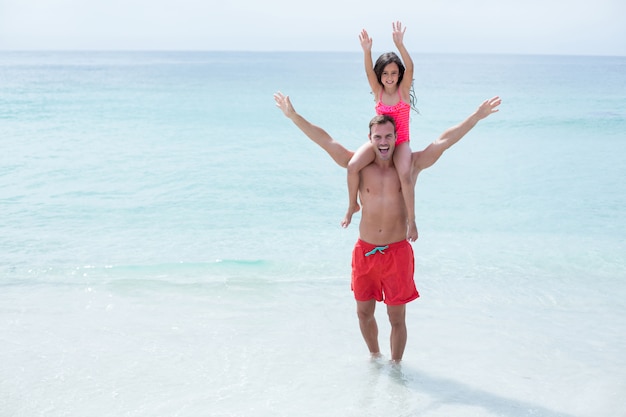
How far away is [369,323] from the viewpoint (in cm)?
499

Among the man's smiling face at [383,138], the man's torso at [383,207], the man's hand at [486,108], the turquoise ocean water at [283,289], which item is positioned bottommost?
the turquoise ocean water at [283,289]

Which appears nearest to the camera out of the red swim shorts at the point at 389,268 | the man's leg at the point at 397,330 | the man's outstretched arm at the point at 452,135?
the man's outstretched arm at the point at 452,135

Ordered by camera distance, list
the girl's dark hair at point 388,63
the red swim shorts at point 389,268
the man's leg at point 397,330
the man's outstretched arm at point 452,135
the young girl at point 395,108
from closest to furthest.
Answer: the man's outstretched arm at point 452,135 → the young girl at point 395,108 → the red swim shorts at point 389,268 → the man's leg at point 397,330 → the girl's dark hair at point 388,63

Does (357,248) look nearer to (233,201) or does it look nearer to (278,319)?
(278,319)

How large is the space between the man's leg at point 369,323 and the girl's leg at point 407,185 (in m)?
0.63

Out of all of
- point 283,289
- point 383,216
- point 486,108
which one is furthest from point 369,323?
point 283,289

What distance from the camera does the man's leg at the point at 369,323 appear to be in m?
4.89

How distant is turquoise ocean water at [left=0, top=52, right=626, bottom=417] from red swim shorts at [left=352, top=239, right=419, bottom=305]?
2.27ft

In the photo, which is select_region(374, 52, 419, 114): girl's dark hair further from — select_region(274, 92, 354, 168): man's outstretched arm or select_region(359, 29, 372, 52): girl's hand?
select_region(274, 92, 354, 168): man's outstretched arm

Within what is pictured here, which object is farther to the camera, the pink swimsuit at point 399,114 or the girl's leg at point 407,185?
the pink swimsuit at point 399,114

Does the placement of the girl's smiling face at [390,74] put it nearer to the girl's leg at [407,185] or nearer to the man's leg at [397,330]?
the girl's leg at [407,185]

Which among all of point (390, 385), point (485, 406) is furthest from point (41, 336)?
point (485, 406)

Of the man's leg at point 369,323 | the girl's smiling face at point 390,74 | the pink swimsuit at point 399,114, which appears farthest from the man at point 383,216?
the girl's smiling face at point 390,74

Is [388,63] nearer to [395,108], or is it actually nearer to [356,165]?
[395,108]
